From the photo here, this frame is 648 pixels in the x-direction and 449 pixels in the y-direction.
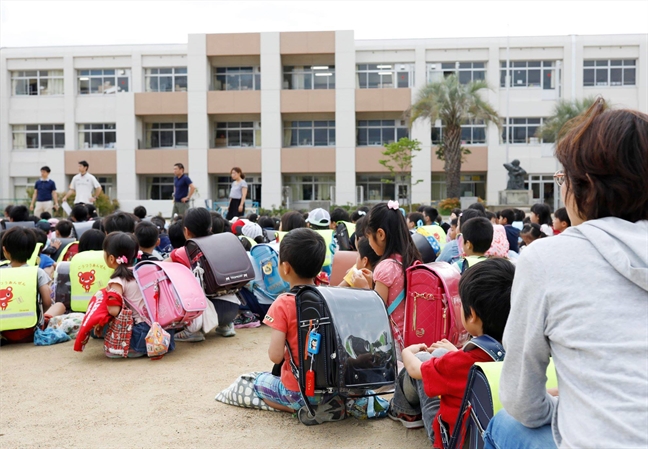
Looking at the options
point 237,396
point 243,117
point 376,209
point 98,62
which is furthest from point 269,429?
point 98,62

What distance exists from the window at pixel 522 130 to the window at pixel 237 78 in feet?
47.4

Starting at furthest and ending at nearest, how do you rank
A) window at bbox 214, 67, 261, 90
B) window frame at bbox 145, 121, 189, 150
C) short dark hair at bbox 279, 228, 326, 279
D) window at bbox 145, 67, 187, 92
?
window frame at bbox 145, 121, 189, 150 < window at bbox 145, 67, 187, 92 < window at bbox 214, 67, 261, 90 < short dark hair at bbox 279, 228, 326, 279

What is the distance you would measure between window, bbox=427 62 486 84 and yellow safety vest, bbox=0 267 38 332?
110ft

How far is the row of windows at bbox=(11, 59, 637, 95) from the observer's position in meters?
36.3

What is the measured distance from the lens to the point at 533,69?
36562 mm

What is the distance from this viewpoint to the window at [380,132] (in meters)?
37.6

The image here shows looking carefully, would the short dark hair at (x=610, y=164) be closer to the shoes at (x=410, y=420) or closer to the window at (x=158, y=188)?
the shoes at (x=410, y=420)

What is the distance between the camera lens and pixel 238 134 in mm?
38719

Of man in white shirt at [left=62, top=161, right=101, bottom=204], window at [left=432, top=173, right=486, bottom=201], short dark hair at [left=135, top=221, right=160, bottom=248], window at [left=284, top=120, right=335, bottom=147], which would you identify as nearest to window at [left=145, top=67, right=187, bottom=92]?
window at [left=284, top=120, right=335, bottom=147]

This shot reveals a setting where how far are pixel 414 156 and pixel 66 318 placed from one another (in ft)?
98.4

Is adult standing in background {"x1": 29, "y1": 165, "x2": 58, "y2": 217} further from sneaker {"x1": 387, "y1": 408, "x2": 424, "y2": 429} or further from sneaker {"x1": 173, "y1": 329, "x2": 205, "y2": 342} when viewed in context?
sneaker {"x1": 387, "y1": 408, "x2": 424, "y2": 429}

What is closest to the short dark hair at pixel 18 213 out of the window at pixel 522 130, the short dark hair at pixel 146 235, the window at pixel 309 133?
the short dark hair at pixel 146 235

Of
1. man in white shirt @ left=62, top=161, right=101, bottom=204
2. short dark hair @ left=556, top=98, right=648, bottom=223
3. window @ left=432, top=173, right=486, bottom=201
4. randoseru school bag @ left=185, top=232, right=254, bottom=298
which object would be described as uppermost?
window @ left=432, top=173, right=486, bottom=201

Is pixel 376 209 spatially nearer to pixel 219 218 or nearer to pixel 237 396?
pixel 237 396
